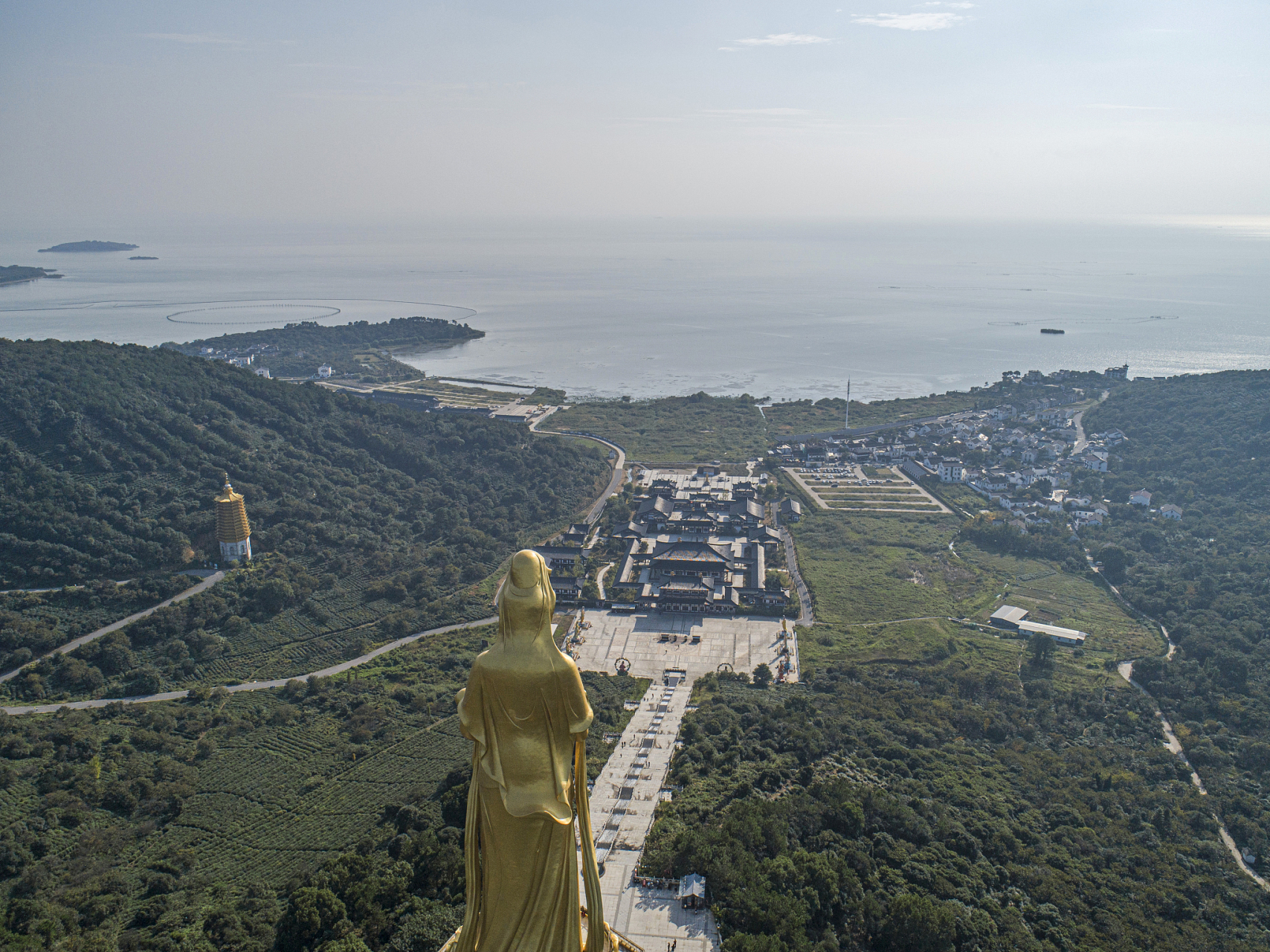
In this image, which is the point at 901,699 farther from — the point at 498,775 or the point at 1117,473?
the point at 1117,473

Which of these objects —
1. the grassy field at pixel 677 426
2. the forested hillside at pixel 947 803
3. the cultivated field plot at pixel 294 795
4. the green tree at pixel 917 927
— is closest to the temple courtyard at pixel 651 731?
the forested hillside at pixel 947 803

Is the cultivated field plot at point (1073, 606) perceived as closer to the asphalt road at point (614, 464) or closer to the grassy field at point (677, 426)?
the asphalt road at point (614, 464)

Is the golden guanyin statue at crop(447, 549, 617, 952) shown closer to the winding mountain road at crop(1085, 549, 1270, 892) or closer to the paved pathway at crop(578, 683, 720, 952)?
the paved pathway at crop(578, 683, 720, 952)

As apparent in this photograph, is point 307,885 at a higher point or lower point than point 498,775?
lower

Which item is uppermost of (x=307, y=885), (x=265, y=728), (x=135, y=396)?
(x=135, y=396)

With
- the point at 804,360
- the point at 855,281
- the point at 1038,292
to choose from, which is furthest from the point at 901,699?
the point at 855,281

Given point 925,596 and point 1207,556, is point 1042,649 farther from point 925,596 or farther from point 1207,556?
point 1207,556

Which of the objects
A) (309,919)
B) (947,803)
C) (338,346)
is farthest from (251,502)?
(338,346)

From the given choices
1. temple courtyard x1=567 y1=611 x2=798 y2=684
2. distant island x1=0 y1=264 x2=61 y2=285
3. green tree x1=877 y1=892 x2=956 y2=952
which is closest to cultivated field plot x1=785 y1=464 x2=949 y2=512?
temple courtyard x1=567 y1=611 x2=798 y2=684
